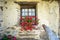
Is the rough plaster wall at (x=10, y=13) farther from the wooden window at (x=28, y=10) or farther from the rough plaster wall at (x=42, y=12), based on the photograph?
the wooden window at (x=28, y=10)

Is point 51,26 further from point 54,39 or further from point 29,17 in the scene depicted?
point 54,39

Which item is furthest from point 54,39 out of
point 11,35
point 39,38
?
point 11,35

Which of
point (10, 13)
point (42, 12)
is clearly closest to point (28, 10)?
point (42, 12)

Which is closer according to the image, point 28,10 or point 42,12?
point 42,12

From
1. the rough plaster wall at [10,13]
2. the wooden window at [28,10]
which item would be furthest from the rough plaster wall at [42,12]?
the wooden window at [28,10]

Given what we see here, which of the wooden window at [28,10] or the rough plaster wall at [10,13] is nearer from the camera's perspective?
the rough plaster wall at [10,13]

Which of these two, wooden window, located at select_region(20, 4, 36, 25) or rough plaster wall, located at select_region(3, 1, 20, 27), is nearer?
rough plaster wall, located at select_region(3, 1, 20, 27)

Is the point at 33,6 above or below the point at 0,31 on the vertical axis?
above

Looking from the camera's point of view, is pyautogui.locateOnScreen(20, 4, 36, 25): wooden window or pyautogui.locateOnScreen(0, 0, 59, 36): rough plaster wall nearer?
pyautogui.locateOnScreen(0, 0, 59, 36): rough plaster wall

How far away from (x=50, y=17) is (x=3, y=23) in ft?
4.68

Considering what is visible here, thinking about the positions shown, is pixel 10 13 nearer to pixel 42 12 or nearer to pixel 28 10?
pixel 28 10

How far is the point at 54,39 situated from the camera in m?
4.19

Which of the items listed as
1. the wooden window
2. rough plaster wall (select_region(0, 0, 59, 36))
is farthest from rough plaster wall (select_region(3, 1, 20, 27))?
the wooden window

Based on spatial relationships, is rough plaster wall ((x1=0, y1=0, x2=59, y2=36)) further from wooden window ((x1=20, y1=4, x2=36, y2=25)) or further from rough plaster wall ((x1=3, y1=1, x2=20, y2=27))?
wooden window ((x1=20, y1=4, x2=36, y2=25))
